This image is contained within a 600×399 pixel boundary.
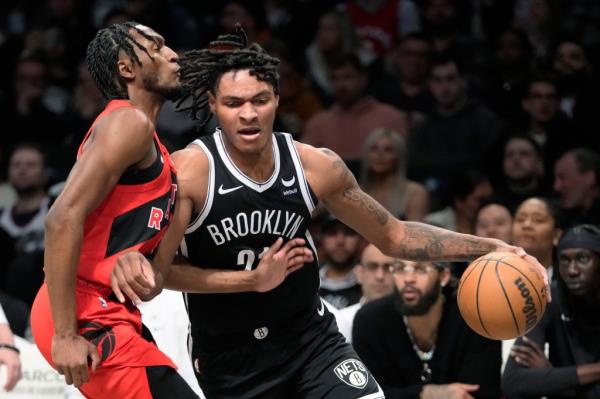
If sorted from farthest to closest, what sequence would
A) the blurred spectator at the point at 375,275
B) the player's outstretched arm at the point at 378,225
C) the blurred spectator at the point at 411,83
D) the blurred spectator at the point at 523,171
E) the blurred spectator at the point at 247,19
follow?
the blurred spectator at the point at 247,19
the blurred spectator at the point at 411,83
the blurred spectator at the point at 523,171
the blurred spectator at the point at 375,275
the player's outstretched arm at the point at 378,225

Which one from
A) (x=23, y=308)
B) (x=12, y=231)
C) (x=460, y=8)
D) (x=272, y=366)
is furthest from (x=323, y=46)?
(x=272, y=366)

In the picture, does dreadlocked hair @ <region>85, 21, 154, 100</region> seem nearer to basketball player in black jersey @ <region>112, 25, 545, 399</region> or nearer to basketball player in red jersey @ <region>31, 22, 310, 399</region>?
basketball player in red jersey @ <region>31, 22, 310, 399</region>

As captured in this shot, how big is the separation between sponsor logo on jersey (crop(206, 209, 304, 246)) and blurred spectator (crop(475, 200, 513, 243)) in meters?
3.12

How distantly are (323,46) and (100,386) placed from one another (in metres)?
6.50

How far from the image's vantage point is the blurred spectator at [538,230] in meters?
7.43

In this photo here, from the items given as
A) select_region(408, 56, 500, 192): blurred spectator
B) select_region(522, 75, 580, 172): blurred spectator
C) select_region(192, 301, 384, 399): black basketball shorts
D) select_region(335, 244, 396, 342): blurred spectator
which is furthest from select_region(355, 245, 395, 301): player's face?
select_region(192, 301, 384, 399): black basketball shorts

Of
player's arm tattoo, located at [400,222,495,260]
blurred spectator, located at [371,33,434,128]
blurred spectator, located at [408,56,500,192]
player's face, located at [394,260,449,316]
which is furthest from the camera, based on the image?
blurred spectator, located at [371,33,434,128]

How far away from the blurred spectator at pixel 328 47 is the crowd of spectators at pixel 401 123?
0.01 meters

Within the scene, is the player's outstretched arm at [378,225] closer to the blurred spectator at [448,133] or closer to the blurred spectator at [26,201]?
the blurred spectator at [448,133]

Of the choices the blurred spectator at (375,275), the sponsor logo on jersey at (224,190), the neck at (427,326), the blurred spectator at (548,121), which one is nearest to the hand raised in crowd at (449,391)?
the neck at (427,326)

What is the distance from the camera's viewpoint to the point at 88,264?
438 centimetres

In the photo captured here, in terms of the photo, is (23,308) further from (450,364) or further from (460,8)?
(460,8)

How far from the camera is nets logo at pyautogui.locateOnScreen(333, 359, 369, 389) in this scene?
15.6 ft

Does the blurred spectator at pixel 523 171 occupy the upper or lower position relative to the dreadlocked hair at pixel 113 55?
lower
